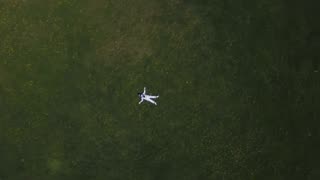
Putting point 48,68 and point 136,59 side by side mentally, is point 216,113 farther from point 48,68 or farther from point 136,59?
point 48,68

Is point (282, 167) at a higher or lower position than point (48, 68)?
lower

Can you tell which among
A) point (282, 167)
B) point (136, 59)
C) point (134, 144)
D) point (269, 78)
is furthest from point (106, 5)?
point (282, 167)

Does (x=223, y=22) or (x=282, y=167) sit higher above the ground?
(x=223, y=22)

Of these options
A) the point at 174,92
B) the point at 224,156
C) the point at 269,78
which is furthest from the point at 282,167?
the point at 174,92

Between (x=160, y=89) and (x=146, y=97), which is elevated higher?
(x=160, y=89)

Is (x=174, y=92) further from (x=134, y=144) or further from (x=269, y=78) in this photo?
(x=269, y=78)

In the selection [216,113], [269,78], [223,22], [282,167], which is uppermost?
[223,22]
